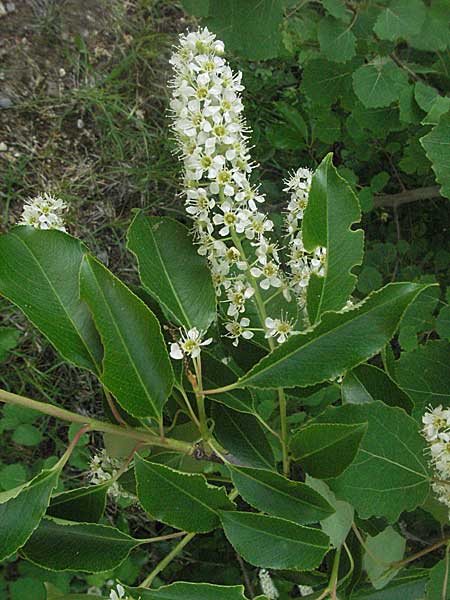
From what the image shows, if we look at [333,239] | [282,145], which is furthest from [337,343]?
[282,145]

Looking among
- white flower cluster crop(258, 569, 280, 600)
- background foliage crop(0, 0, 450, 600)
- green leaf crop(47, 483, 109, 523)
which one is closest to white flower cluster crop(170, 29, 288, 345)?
green leaf crop(47, 483, 109, 523)

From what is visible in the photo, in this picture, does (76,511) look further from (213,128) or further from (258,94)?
(258,94)

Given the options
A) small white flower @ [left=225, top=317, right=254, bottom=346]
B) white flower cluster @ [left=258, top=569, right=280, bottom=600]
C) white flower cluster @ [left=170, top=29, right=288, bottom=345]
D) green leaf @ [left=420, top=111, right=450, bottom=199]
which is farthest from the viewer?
white flower cluster @ [left=258, top=569, right=280, bottom=600]

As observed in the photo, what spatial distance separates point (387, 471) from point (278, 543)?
10.3 inches

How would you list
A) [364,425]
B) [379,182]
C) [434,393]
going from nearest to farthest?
[364,425]
[434,393]
[379,182]

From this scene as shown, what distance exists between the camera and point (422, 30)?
1.69 m

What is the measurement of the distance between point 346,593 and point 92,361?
22.8 inches

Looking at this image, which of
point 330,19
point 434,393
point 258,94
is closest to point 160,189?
point 258,94

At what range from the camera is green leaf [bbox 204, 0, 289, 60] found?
5.30 ft

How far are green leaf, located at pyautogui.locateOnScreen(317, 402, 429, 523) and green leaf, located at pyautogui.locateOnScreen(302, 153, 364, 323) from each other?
0.75 feet

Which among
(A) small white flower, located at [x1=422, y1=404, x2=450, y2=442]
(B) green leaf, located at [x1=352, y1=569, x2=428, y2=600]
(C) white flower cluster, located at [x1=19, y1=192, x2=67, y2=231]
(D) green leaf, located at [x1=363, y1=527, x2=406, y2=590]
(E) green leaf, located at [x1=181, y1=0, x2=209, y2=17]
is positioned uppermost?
(E) green leaf, located at [x1=181, y1=0, x2=209, y2=17]

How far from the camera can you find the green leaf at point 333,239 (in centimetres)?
91

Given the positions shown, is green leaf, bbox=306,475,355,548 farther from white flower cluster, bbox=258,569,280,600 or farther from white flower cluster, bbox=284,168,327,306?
white flower cluster, bbox=258,569,280,600

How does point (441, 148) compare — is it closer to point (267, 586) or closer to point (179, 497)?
point (179, 497)
